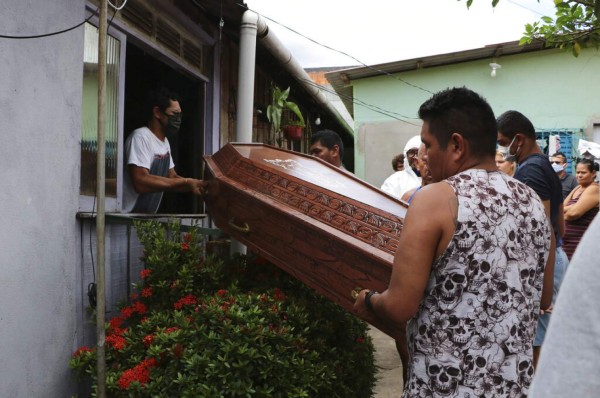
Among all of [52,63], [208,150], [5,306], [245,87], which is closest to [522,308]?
[5,306]

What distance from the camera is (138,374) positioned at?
2.92 m

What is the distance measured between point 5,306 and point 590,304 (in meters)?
2.85

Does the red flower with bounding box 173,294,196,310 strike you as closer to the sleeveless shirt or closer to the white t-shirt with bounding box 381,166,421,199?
the white t-shirt with bounding box 381,166,421,199

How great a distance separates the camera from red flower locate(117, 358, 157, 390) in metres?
2.89

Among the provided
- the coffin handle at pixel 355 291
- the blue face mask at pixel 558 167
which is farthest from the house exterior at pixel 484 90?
the coffin handle at pixel 355 291

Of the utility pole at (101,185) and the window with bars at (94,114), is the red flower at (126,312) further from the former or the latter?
the window with bars at (94,114)

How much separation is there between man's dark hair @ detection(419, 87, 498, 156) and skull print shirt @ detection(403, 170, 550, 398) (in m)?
→ 0.13

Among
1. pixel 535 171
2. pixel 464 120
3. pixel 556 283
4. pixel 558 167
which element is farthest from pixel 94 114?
pixel 558 167

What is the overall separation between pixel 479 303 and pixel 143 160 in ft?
9.95

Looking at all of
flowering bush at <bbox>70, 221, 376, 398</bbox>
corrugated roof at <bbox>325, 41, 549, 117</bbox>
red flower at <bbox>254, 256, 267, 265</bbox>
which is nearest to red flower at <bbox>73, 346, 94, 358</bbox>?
flowering bush at <bbox>70, 221, 376, 398</bbox>

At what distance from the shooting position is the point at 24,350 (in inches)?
120

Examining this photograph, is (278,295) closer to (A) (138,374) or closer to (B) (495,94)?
(A) (138,374)

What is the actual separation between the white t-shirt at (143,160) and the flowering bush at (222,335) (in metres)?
0.66

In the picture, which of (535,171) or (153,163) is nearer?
(535,171)
